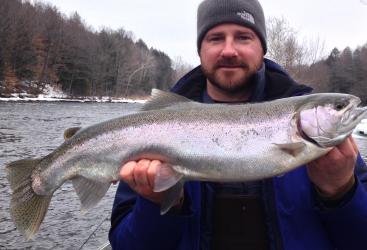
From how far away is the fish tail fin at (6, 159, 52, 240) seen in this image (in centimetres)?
294

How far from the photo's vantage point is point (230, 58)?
2.97 metres

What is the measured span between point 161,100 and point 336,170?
120 cm

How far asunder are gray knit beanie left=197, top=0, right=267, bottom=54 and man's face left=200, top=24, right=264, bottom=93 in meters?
0.10

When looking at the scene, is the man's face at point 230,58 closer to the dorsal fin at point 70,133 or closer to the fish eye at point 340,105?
the fish eye at point 340,105

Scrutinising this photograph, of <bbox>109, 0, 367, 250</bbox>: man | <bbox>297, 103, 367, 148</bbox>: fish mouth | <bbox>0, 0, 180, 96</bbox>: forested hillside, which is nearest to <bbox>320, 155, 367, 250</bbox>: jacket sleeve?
<bbox>109, 0, 367, 250</bbox>: man

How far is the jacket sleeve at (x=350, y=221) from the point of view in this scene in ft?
7.89

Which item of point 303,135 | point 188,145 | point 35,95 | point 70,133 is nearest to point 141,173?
point 188,145

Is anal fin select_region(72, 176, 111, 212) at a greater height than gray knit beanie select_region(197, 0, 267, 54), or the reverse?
gray knit beanie select_region(197, 0, 267, 54)

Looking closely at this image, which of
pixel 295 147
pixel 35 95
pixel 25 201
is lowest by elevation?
pixel 35 95

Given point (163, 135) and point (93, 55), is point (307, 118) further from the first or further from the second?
point (93, 55)

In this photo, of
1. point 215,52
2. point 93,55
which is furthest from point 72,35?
point 215,52

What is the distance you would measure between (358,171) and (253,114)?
79 cm

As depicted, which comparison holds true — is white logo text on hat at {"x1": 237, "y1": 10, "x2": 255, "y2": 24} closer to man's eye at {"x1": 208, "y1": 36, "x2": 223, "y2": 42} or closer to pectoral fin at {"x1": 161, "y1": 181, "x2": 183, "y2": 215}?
man's eye at {"x1": 208, "y1": 36, "x2": 223, "y2": 42}

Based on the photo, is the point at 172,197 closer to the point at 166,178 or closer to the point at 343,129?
the point at 166,178
